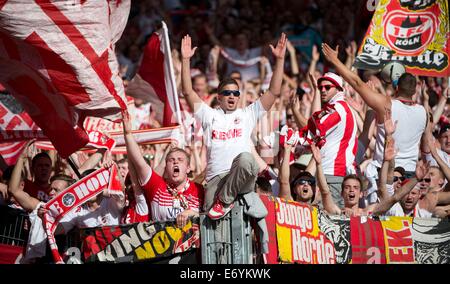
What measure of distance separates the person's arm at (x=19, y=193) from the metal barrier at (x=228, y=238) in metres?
1.89

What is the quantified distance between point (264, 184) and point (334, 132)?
41.5 inches

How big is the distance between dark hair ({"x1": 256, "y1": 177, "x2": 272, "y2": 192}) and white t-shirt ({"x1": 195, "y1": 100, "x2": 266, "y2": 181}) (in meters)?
0.63

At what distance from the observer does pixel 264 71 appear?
16719 mm

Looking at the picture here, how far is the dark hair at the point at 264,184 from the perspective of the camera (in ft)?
34.4

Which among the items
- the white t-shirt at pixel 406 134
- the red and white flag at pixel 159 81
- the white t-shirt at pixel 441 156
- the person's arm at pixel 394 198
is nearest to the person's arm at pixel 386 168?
the person's arm at pixel 394 198

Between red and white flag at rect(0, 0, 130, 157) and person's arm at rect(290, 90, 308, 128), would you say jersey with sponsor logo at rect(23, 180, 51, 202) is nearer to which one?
red and white flag at rect(0, 0, 130, 157)

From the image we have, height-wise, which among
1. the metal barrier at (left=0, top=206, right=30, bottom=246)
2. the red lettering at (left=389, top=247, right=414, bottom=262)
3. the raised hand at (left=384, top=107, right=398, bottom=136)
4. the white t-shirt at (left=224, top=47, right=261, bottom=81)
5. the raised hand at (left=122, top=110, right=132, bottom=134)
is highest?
the white t-shirt at (left=224, top=47, right=261, bottom=81)

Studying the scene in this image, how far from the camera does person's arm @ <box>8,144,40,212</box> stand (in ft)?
33.7

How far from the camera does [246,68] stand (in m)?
17.0

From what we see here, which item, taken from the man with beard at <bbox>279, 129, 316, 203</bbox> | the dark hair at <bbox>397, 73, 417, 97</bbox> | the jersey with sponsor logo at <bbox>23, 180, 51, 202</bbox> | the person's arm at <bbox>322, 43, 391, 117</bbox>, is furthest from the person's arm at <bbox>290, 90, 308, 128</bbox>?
the jersey with sponsor logo at <bbox>23, 180, 51, 202</bbox>

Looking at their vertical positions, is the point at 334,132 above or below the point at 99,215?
above

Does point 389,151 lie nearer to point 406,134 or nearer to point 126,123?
point 406,134

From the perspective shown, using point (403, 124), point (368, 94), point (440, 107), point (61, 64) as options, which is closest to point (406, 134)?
point (403, 124)

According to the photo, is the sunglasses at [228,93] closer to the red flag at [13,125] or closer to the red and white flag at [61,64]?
the red and white flag at [61,64]
